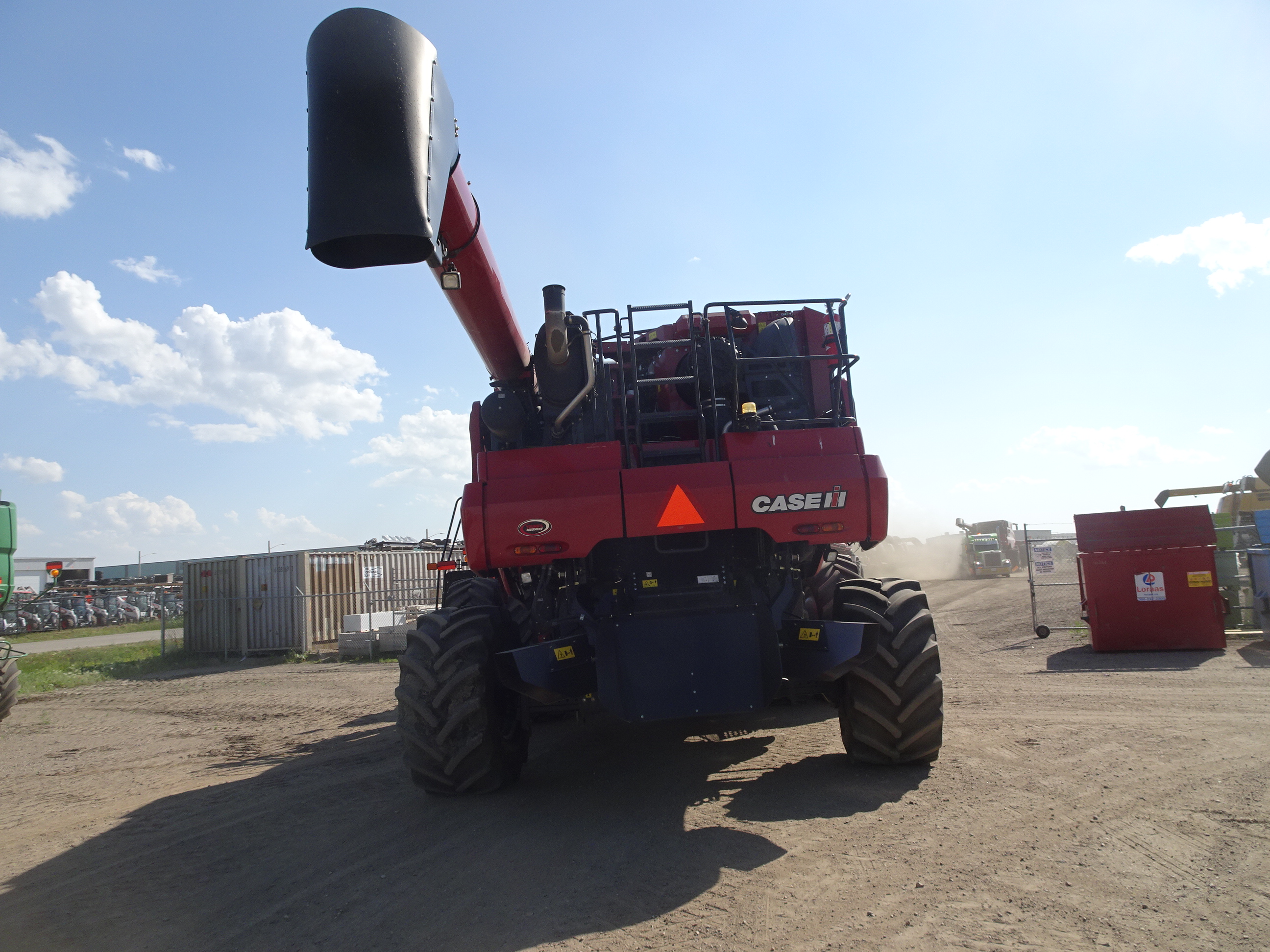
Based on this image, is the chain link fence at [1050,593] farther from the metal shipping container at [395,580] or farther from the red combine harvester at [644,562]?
the metal shipping container at [395,580]

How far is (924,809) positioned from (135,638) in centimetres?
3200

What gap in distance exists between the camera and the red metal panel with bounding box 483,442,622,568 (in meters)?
5.05

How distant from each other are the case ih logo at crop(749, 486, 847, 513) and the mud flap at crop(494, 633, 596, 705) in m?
1.44

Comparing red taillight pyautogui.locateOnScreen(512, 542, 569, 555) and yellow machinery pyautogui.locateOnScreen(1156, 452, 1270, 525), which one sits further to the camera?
yellow machinery pyautogui.locateOnScreen(1156, 452, 1270, 525)

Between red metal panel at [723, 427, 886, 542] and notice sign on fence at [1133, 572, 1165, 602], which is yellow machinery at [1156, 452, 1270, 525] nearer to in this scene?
notice sign on fence at [1133, 572, 1165, 602]

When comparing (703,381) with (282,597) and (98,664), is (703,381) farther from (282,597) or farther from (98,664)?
(98,664)

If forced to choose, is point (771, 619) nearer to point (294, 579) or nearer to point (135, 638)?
point (294, 579)

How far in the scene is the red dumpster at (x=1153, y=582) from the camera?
38.2ft

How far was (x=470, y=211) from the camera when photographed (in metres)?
4.50

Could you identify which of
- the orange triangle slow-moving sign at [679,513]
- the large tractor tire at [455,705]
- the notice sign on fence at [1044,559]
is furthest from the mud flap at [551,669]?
the notice sign on fence at [1044,559]

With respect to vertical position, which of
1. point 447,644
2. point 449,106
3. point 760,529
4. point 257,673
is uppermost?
point 449,106

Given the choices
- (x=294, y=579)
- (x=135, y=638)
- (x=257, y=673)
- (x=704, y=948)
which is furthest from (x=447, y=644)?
(x=135, y=638)

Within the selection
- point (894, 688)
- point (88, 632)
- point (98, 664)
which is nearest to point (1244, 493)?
point (894, 688)

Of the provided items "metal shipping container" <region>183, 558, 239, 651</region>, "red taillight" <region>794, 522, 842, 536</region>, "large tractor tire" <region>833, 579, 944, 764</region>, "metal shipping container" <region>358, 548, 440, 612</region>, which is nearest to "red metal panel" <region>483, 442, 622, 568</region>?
"red taillight" <region>794, 522, 842, 536</region>
